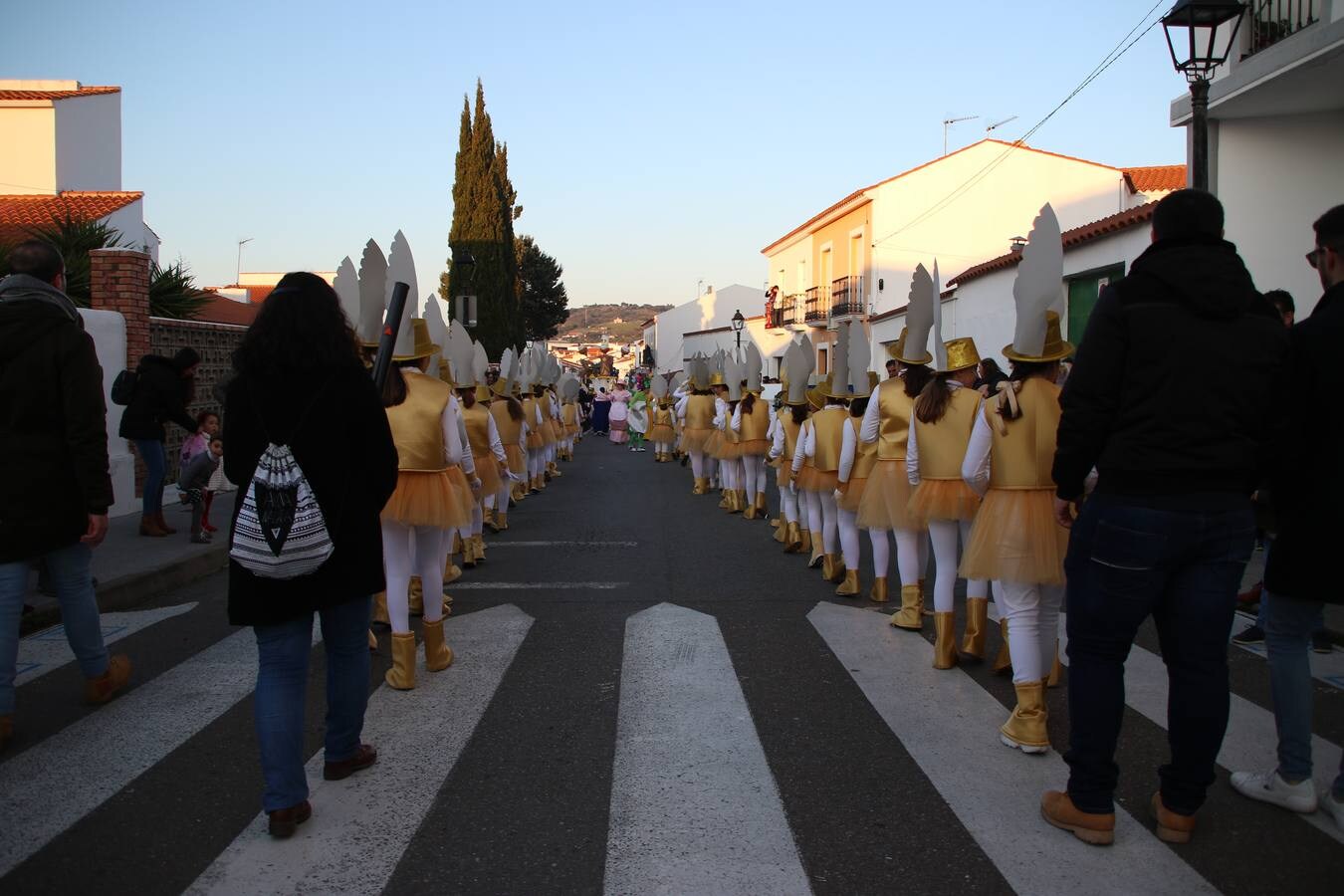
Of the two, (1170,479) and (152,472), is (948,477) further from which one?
(152,472)

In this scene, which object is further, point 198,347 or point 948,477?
point 198,347

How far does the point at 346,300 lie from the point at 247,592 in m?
4.05

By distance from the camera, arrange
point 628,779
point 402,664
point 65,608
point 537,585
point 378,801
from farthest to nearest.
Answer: point 537,585 < point 402,664 < point 65,608 < point 628,779 < point 378,801

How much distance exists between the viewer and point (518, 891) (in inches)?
128

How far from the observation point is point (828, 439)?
8.98 meters

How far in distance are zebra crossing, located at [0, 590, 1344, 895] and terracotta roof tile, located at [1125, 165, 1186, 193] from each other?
89.0 ft

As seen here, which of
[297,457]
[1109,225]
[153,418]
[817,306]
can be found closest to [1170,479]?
[297,457]

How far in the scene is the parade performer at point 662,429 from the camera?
78.3 ft

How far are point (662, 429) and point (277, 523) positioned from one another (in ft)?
66.9

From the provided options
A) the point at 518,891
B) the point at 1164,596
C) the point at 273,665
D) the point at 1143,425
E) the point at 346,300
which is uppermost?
the point at 346,300

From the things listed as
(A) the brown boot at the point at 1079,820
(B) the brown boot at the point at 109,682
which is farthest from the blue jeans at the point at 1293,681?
(B) the brown boot at the point at 109,682

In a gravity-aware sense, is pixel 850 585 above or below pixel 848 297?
below

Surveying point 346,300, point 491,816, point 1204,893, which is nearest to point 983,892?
point 1204,893

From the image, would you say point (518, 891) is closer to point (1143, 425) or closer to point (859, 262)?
point (1143, 425)
